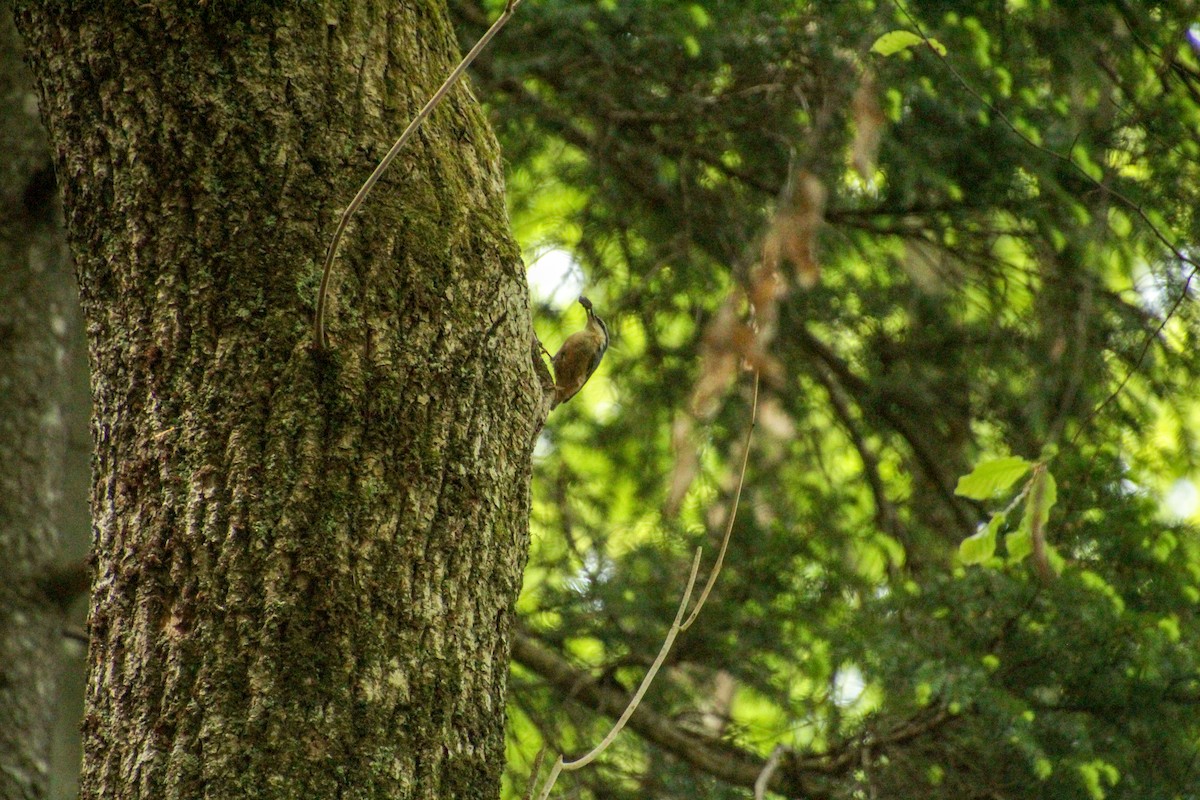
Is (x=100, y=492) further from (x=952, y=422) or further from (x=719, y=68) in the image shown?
(x=952, y=422)

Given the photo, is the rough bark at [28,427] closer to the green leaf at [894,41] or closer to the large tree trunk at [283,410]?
the large tree trunk at [283,410]

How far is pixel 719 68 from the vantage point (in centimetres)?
343

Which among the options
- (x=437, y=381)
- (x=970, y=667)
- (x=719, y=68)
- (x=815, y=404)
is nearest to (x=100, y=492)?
(x=437, y=381)

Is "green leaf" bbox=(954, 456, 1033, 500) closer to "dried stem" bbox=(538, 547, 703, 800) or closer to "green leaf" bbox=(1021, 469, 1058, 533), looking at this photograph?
"green leaf" bbox=(1021, 469, 1058, 533)

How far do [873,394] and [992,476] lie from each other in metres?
1.88

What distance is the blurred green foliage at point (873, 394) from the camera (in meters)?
2.73

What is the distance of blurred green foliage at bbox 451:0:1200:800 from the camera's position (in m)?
2.73

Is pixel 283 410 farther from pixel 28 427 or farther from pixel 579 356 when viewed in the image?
pixel 28 427

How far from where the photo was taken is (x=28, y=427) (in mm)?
3232

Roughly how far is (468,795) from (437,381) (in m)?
0.44

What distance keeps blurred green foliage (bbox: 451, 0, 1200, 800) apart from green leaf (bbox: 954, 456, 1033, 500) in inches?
0.6

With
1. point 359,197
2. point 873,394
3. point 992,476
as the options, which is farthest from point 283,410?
point 873,394

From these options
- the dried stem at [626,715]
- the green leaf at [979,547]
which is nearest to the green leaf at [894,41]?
the green leaf at [979,547]

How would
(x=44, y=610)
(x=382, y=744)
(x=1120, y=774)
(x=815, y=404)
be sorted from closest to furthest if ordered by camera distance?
(x=382, y=744) < (x=1120, y=774) < (x=44, y=610) < (x=815, y=404)
